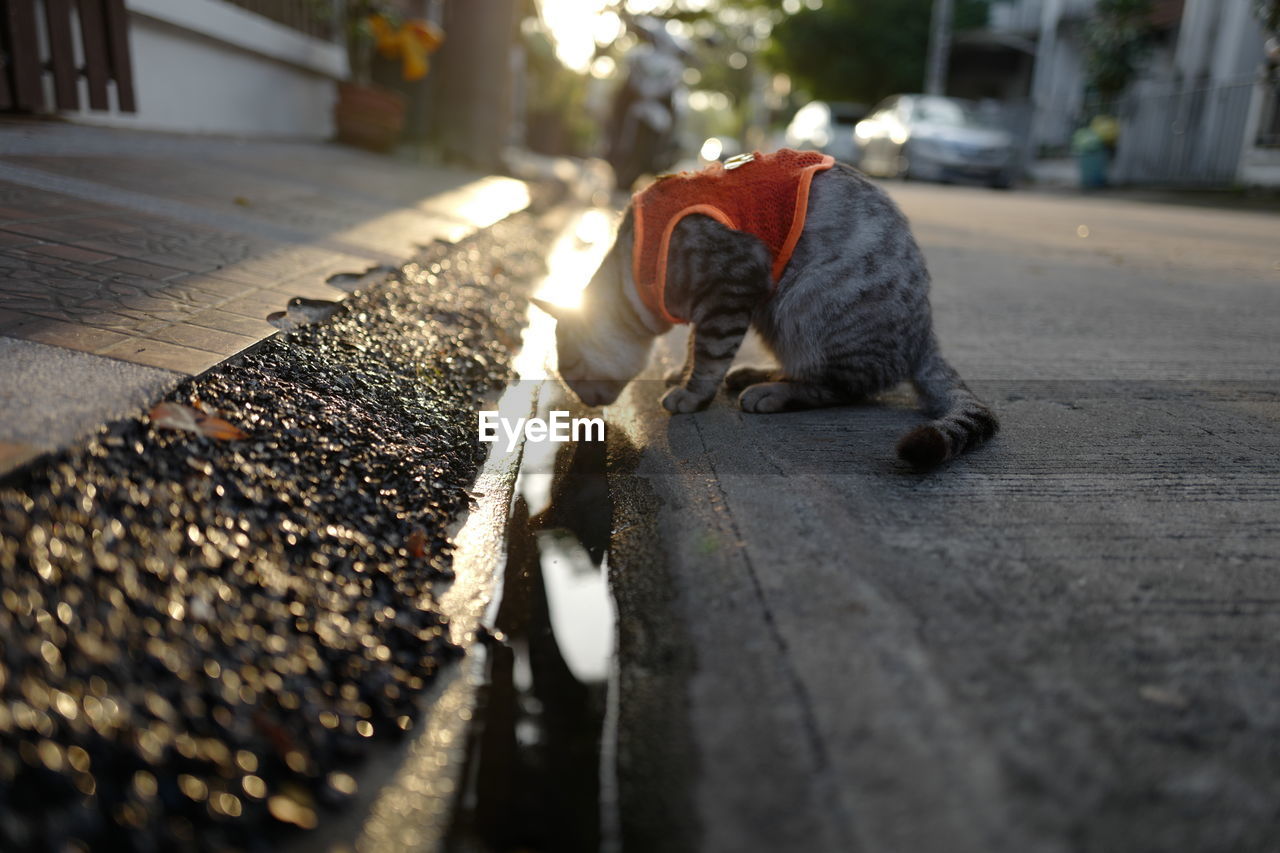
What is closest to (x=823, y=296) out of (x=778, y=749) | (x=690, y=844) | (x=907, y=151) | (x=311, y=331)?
(x=311, y=331)

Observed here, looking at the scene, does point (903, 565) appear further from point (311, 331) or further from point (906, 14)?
point (906, 14)

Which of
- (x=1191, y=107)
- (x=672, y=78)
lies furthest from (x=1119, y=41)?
(x=672, y=78)

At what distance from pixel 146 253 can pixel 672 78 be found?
28.2ft

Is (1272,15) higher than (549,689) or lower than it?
higher

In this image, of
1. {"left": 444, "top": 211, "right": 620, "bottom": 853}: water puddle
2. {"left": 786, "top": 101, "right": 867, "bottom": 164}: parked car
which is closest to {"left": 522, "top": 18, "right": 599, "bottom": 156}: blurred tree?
{"left": 786, "top": 101, "right": 867, "bottom": 164}: parked car

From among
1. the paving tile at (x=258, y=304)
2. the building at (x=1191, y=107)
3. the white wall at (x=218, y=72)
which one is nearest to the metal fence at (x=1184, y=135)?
the building at (x=1191, y=107)

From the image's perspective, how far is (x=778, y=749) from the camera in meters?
1.21

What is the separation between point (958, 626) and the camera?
4.81 feet

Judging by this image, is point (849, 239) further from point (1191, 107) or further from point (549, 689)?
point (1191, 107)

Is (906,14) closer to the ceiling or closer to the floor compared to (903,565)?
closer to the ceiling

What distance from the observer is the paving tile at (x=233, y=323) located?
7.40 ft

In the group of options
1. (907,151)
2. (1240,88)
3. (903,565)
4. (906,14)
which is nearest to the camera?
(903,565)

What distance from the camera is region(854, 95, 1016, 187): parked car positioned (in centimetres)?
1548

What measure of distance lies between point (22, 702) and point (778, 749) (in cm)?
91
